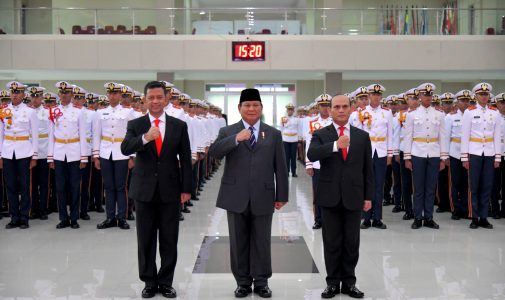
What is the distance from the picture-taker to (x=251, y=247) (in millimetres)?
4531

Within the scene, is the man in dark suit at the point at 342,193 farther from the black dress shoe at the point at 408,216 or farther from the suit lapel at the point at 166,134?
the black dress shoe at the point at 408,216

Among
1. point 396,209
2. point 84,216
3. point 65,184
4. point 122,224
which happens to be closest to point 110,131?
point 65,184

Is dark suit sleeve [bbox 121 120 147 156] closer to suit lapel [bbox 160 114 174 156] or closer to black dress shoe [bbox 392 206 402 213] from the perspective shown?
suit lapel [bbox 160 114 174 156]

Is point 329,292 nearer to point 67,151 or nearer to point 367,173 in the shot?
point 367,173

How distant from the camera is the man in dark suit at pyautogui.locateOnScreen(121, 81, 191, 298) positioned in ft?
14.7

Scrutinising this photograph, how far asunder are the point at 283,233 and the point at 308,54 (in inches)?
476

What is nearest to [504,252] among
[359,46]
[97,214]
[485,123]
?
[485,123]

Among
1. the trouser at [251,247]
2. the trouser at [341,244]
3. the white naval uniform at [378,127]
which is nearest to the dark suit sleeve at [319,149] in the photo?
the trouser at [341,244]

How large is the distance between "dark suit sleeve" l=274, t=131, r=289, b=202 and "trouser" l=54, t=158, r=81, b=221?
3.80 meters

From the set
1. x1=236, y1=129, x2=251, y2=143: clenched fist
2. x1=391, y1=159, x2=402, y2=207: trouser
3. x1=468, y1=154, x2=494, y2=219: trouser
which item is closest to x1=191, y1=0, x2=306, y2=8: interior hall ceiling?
x1=391, y1=159, x2=402, y2=207: trouser

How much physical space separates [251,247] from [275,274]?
78cm

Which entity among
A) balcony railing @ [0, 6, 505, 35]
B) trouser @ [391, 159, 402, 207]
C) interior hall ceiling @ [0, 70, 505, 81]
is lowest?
trouser @ [391, 159, 402, 207]

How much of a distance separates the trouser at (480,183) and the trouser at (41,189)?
19.3 feet

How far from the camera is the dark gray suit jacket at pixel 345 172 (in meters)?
4.46
